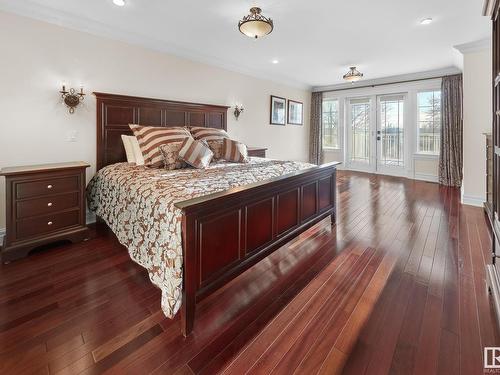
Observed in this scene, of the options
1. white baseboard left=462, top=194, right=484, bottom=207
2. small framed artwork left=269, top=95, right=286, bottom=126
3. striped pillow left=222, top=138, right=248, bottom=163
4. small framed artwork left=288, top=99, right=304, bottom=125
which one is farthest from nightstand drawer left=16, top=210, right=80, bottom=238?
white baseboard left=462, top=194, right=484, bottom=207

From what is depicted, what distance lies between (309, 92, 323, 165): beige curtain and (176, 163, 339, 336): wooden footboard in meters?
4.97

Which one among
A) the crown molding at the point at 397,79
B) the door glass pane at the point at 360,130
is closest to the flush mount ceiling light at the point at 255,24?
the crown molding at the point at 397,79

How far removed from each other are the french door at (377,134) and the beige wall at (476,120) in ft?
7.46

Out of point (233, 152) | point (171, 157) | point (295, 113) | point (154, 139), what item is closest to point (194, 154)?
point (171, 157)

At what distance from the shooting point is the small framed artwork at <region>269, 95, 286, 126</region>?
237 inches

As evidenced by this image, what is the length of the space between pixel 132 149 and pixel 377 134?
594cm

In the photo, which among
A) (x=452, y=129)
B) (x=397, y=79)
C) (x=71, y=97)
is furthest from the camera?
(x=397, y=79)

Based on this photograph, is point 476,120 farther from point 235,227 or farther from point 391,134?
point 235,227

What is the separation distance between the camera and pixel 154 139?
10.3 feet

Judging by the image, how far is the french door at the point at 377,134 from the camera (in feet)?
21.2

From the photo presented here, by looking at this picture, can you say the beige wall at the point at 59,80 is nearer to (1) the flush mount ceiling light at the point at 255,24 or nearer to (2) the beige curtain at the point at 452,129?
(1) the flush mount ceiling light at the point at 255,24

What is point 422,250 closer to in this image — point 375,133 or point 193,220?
point 193,220

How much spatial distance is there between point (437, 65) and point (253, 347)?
6203mm

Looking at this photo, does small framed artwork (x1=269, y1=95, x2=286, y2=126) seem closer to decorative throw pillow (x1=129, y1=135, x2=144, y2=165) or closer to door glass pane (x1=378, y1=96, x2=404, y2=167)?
door glass pane (x1=378, y1=96, x2=404, y2=167)
